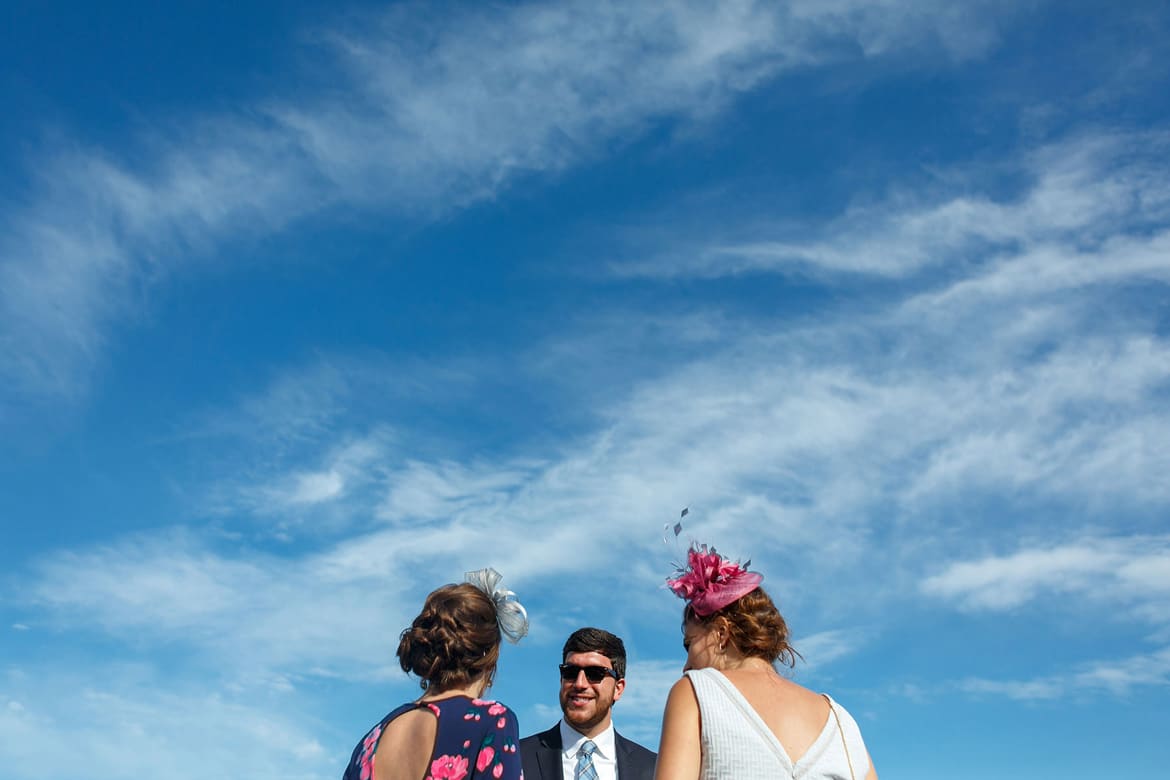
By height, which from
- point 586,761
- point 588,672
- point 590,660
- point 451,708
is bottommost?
point 451,708

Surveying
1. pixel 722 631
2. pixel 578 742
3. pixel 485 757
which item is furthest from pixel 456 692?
pixel 578 742

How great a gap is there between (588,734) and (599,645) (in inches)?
30.3

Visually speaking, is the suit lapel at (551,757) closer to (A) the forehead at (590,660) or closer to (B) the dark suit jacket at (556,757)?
(B) the dark suit jacket at (556,757)

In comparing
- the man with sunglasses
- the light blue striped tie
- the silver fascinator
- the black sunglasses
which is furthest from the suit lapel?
the silver fascinator

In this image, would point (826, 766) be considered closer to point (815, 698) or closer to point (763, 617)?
point (815, 698)

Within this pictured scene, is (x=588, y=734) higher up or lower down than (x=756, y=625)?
higher up

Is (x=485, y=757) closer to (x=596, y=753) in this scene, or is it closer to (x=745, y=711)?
(x=745, y=711)

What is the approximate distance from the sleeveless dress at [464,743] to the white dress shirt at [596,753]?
347cm

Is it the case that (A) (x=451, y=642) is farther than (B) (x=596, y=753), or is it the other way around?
(B) (x=596, y=753)

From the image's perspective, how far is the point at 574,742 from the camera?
8.68 m

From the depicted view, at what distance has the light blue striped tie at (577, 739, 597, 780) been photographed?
8.47 meters

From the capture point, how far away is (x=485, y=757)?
199 inches

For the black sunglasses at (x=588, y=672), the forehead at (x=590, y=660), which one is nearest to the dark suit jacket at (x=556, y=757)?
the black sunglasses at (x=588, y=672)

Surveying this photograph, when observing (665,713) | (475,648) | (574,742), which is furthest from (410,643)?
(574,742)
